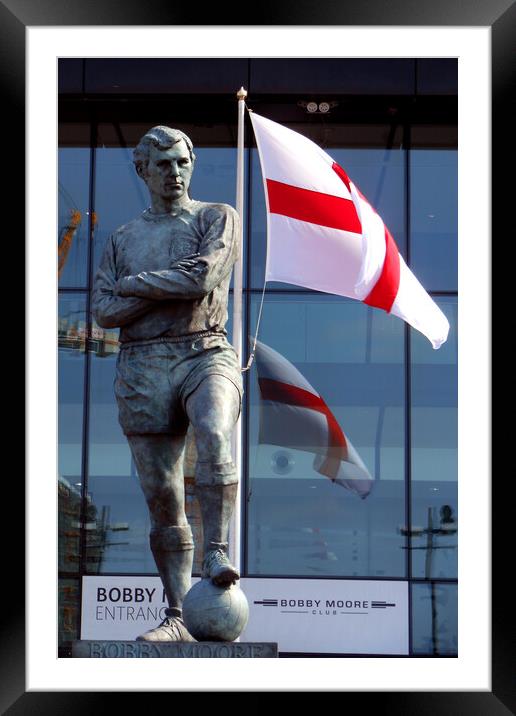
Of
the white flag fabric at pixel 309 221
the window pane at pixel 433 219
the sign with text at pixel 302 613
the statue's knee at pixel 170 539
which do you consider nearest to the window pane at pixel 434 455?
the window pane at pixel 433 219

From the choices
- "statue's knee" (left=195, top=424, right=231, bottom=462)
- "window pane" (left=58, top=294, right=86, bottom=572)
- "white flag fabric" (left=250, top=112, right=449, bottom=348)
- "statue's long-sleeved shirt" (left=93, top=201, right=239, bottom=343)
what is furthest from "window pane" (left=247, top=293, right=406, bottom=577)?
"statue's knee" (left=195, top=424, right=231, bottom=462)

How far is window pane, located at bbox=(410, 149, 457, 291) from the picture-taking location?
18344 millimetres

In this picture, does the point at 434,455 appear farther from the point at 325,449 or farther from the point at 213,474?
the point at 213,474

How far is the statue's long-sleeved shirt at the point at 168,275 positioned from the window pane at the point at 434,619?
10.7 meters

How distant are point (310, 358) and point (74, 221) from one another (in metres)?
3.63

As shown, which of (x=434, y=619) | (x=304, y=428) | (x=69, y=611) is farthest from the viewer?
(x=304, y=428)

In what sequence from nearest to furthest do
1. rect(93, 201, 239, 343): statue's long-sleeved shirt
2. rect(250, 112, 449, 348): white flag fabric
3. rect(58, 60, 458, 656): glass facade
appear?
rect(93, 201, 239, 343): statue's long-sleeved shirt < rect(250, 112, 449, 348): white flag fabric < rect(58, 60, 458, 656): glass facade

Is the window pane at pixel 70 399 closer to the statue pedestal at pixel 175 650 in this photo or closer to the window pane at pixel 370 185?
the window pane at pixel 370 185

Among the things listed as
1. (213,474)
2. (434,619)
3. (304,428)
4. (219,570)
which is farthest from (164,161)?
(434,619)

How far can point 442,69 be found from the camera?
1788 centimetres

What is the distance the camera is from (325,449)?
1780 cm

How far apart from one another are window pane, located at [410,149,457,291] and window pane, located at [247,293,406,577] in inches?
42.3

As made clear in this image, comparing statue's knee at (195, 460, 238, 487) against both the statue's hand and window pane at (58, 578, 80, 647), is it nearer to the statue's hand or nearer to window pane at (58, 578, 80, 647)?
the statue's hand

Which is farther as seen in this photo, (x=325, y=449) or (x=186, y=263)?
(x=325, y=449)
